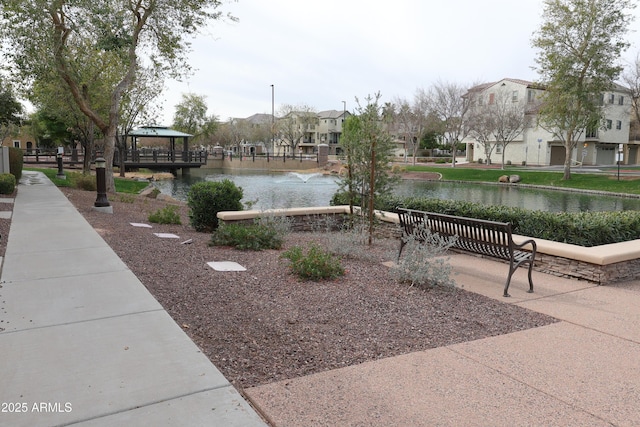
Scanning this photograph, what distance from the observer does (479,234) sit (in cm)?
645

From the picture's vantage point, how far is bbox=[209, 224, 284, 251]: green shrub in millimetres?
7945

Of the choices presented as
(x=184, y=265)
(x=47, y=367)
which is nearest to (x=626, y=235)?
(x=184, y=265)

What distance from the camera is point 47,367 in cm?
334

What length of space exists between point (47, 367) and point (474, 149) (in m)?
62.7

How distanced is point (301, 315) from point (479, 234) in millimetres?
2962

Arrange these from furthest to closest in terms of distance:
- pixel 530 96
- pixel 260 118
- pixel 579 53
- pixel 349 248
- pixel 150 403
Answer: pixel 260 118 → pixel 530 96 → pixel 579 53 → pixel 349 248 → pixel 150 403

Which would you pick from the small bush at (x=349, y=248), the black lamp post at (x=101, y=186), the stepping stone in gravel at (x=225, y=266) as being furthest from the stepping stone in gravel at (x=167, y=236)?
the black lamp post at (x=101, y=186)

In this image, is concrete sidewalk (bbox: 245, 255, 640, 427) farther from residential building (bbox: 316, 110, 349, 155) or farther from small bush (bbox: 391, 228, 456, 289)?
residential building (bbox: 316, 110, 349, 155)

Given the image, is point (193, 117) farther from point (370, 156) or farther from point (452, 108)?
point (370, 156)

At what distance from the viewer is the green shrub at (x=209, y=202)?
1018cm

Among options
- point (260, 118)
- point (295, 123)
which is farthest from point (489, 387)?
point (260, 118)

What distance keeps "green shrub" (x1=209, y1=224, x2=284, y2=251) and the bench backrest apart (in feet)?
7.07

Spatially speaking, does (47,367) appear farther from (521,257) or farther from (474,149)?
(474,149)

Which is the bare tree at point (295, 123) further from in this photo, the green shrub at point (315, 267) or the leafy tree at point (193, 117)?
the green shrub at point (315, 267)
